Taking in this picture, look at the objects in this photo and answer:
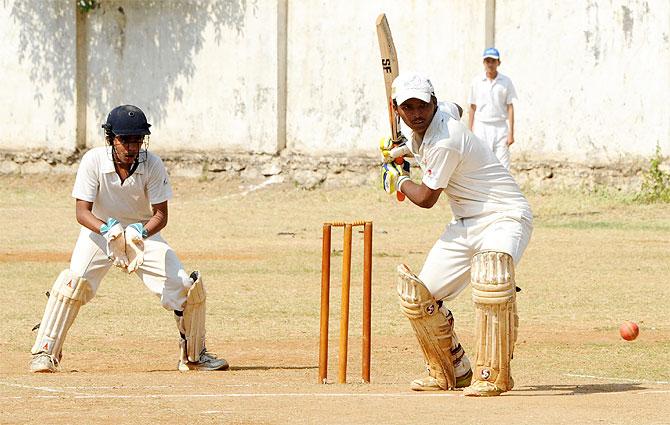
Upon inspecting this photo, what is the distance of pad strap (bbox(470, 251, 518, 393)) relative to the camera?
6.86 meters

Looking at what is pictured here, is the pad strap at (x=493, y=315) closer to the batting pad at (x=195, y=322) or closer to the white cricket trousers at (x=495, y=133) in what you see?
the batting pad at (x=195, y=322)

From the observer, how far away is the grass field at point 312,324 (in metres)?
6.52

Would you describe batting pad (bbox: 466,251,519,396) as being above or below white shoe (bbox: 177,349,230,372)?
above

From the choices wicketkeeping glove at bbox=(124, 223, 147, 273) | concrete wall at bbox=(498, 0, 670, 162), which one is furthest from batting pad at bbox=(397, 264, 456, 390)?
concrete wall at bbox=(498, 0, 670, 162)

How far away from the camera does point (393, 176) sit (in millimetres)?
7340

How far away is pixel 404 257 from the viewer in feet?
46.1

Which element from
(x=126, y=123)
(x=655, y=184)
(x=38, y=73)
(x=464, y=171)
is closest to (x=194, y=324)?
(x=126, y=123)

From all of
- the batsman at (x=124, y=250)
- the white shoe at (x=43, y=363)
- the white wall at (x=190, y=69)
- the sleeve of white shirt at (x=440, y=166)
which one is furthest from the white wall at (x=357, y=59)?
the sleeve of white shirt at (x=440, y=166)

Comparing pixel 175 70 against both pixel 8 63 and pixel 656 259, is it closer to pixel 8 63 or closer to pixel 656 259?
pixel 8 63

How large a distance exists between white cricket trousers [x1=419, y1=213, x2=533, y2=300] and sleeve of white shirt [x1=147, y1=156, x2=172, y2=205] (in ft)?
6.55

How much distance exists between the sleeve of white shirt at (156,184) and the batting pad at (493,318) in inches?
92.9

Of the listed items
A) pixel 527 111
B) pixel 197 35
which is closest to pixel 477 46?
pixel 527 111

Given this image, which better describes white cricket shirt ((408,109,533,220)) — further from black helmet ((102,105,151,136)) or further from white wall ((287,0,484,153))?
white wall ((287,0,484,153))

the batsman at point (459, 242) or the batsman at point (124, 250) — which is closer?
the batsman at point (459, 242)
